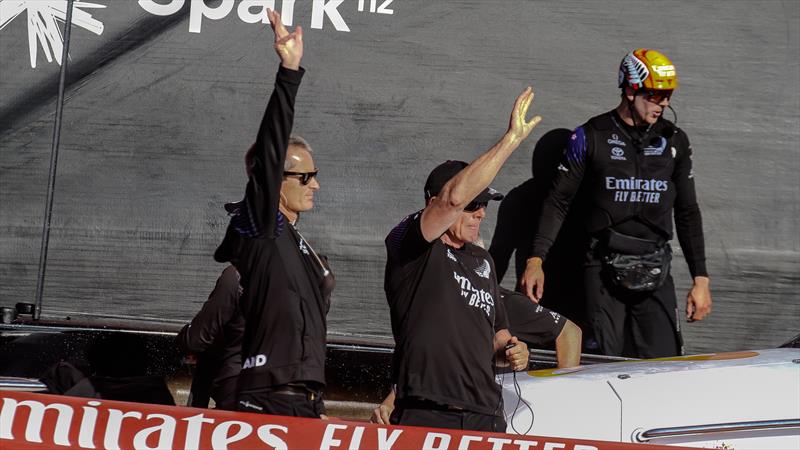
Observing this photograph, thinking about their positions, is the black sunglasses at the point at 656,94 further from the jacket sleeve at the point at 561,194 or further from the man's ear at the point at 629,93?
the jacket sleeve at the point at 561,194

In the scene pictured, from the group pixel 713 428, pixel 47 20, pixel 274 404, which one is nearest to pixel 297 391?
pixel 274 404

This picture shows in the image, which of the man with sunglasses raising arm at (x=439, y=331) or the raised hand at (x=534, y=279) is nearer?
→ the man with sunglasses raising arm at (x=439, y=331)

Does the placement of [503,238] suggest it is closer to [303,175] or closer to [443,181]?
[443,181]

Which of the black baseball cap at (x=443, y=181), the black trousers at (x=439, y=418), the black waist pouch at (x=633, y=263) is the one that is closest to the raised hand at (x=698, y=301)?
the black waist pouch at (x=633, y=263)

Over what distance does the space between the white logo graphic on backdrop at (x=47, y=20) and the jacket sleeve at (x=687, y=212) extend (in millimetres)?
2932

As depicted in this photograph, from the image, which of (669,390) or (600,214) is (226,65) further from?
(669,390)

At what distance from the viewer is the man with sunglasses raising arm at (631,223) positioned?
6180mm

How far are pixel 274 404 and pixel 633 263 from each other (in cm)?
265

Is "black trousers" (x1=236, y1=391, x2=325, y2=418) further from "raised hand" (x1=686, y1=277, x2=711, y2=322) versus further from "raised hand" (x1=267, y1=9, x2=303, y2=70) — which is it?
"raised hand" (x1=686, y1=277, x2=711, y2=322)

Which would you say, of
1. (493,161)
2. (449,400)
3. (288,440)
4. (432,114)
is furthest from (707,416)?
(432,114)

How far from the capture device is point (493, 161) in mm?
4016

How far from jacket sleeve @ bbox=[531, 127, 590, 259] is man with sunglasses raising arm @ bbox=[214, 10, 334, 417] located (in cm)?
236

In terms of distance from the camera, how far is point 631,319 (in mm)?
6254

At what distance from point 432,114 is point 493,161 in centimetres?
231
